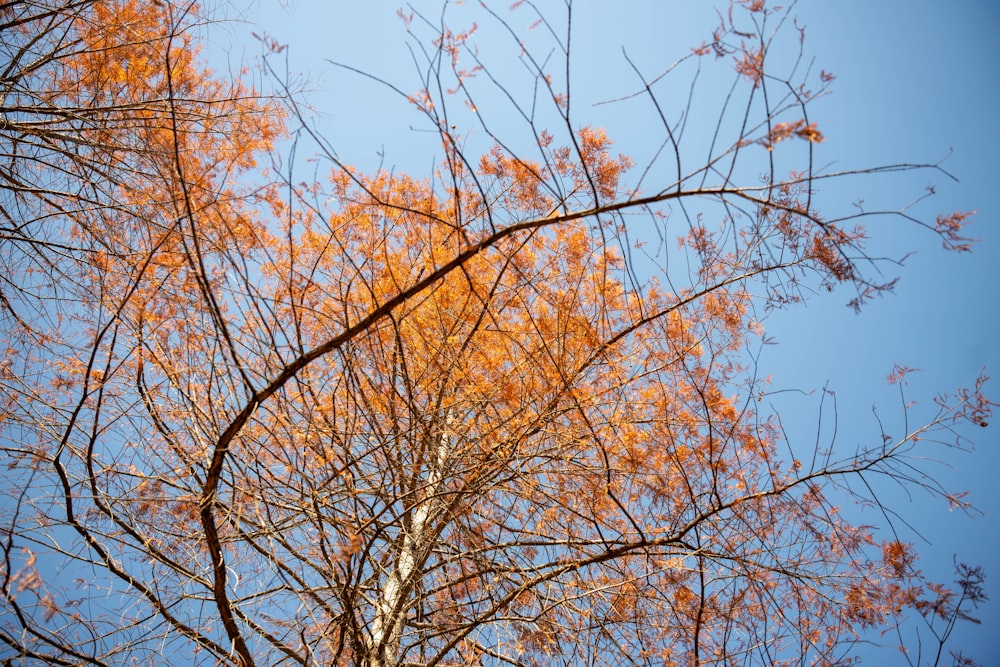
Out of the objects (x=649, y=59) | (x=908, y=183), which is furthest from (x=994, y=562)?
(x=649, y=59)

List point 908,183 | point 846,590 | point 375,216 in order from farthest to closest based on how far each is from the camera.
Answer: point 908,183
point 375,216
point 846,590

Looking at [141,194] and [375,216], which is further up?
[375,216]

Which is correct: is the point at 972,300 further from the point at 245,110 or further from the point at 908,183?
the point at 245,110

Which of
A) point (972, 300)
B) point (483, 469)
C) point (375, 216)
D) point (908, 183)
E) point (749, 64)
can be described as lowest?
point (483, 469)

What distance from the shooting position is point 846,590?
6.47ft

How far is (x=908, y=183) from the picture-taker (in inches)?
522

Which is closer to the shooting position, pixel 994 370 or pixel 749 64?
pixel 749 64

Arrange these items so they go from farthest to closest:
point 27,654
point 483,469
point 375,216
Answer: point 375,216 → point 483,469 → point 27,654

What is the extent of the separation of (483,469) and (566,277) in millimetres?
1046

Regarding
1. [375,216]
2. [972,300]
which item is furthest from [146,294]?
[972,300]

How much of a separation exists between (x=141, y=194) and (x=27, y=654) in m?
1.47

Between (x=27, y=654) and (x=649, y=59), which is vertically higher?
(x=649, y=59)

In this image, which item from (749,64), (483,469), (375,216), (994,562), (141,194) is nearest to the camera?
(749,64)

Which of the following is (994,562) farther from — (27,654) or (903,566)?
(27,654)
